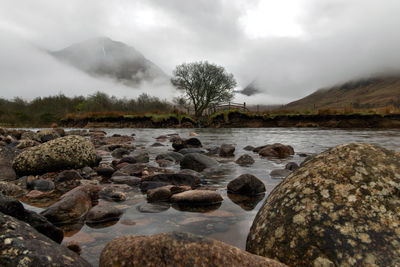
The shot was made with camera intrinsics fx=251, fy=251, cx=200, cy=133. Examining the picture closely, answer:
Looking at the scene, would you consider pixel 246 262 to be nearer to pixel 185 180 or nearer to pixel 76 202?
pixel 76 202

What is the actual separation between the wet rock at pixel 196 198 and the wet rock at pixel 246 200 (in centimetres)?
34

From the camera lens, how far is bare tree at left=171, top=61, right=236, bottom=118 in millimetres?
43625

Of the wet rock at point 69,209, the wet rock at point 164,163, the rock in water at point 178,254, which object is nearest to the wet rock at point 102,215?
the wet rock at point 69,209

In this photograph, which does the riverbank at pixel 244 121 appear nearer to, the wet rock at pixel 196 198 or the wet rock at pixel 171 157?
the wet rock at pixel 171 157

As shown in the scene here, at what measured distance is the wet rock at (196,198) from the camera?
11.5ft

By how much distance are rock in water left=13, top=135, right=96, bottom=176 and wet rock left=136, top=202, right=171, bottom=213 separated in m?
3.35

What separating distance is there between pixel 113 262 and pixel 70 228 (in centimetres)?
144

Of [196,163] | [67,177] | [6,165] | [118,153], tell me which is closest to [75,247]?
[67,177]

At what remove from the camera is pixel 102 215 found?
9.84ft

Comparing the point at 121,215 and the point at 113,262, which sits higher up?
the point at 113,262

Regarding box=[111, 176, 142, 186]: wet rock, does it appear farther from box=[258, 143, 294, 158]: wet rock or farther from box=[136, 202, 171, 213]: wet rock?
box=[258, 143, 294, 158]: wet rock

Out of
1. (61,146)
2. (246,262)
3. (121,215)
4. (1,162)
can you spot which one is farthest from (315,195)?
(1,162)

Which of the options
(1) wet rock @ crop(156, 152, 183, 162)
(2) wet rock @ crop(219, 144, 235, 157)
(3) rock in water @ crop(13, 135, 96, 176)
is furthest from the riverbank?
(3) rock in water @ crop(13, 135, 96, 176)

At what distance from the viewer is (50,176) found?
5.46 metres
